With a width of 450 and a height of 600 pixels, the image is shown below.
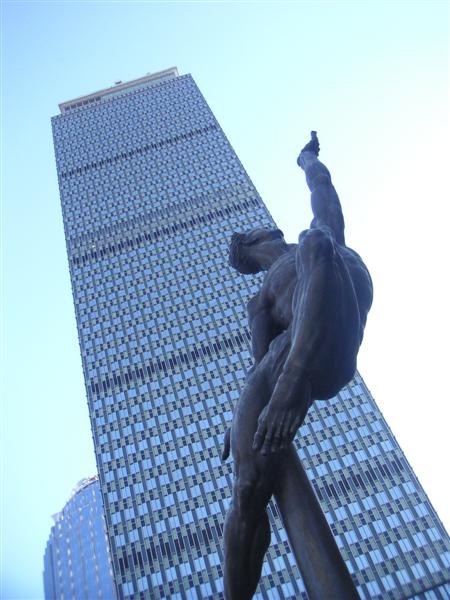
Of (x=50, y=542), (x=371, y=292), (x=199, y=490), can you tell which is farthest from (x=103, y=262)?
(x=371, y=292)

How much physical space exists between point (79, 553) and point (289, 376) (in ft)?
321

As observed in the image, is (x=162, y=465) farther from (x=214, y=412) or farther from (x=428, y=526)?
(x=428, y=526)

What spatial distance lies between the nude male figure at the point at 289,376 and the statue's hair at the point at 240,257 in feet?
2.35

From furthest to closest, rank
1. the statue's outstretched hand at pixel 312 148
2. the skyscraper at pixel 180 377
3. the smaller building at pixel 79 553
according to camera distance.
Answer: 1. the smaller building at pixel 79 553
2. the skyscraper at pixel 180 377
3. the statue's outstretched hand at pixel 312 148

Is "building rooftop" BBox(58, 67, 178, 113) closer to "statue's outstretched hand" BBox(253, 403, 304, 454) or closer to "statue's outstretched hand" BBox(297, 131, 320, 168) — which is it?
"statue's outstretched hand" BBox(297, 131, 320, 168)

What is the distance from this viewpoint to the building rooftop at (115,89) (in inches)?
3620

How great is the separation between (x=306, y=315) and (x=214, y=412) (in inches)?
2065

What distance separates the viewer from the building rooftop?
302 ft

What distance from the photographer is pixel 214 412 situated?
5469 centimetres

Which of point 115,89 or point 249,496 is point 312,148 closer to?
point 249,496

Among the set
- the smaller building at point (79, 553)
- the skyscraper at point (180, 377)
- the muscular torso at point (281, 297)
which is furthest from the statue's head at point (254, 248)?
the smaller building at point (79, 553)

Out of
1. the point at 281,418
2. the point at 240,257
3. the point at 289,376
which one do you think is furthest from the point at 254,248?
the point at 281,418

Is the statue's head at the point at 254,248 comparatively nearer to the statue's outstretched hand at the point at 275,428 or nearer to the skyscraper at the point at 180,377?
the statue's outstretched hand at the point at 275,428

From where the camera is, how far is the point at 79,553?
90.7 m
